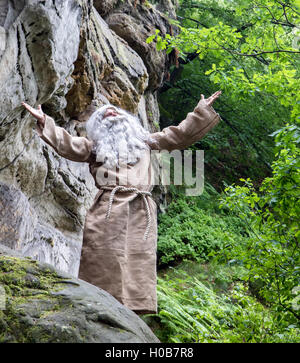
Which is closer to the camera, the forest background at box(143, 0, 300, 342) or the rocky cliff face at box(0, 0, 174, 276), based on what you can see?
the rocky cliff face at box(0, 0, 174, 276)

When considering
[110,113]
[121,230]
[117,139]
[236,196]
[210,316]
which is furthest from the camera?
[210,316]

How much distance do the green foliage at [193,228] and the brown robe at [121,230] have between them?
3.50 m

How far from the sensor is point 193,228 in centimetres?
842

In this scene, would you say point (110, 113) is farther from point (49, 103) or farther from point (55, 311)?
point (55, 311)

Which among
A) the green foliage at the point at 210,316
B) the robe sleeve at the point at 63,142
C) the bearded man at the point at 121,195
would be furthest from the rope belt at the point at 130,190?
the green foliage at the point at 210,316

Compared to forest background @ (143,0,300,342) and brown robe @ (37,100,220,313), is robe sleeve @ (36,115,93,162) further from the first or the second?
forest background @ (143,0,300,342)

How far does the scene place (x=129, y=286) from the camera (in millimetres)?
3691

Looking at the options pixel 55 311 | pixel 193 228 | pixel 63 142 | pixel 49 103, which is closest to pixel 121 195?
pixel 63 142

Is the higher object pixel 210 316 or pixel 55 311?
pixel 55 311

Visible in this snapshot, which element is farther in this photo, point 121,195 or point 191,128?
point 191,128

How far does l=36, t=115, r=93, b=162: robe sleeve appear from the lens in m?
3.79

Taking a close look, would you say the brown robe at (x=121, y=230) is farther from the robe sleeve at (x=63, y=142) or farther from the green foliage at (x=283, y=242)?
the green foliage at (x=283, y=242)

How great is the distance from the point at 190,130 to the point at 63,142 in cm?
126

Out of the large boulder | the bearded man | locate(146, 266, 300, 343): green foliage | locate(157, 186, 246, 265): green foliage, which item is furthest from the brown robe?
locate(157, 186, 246, 265): green foliage
